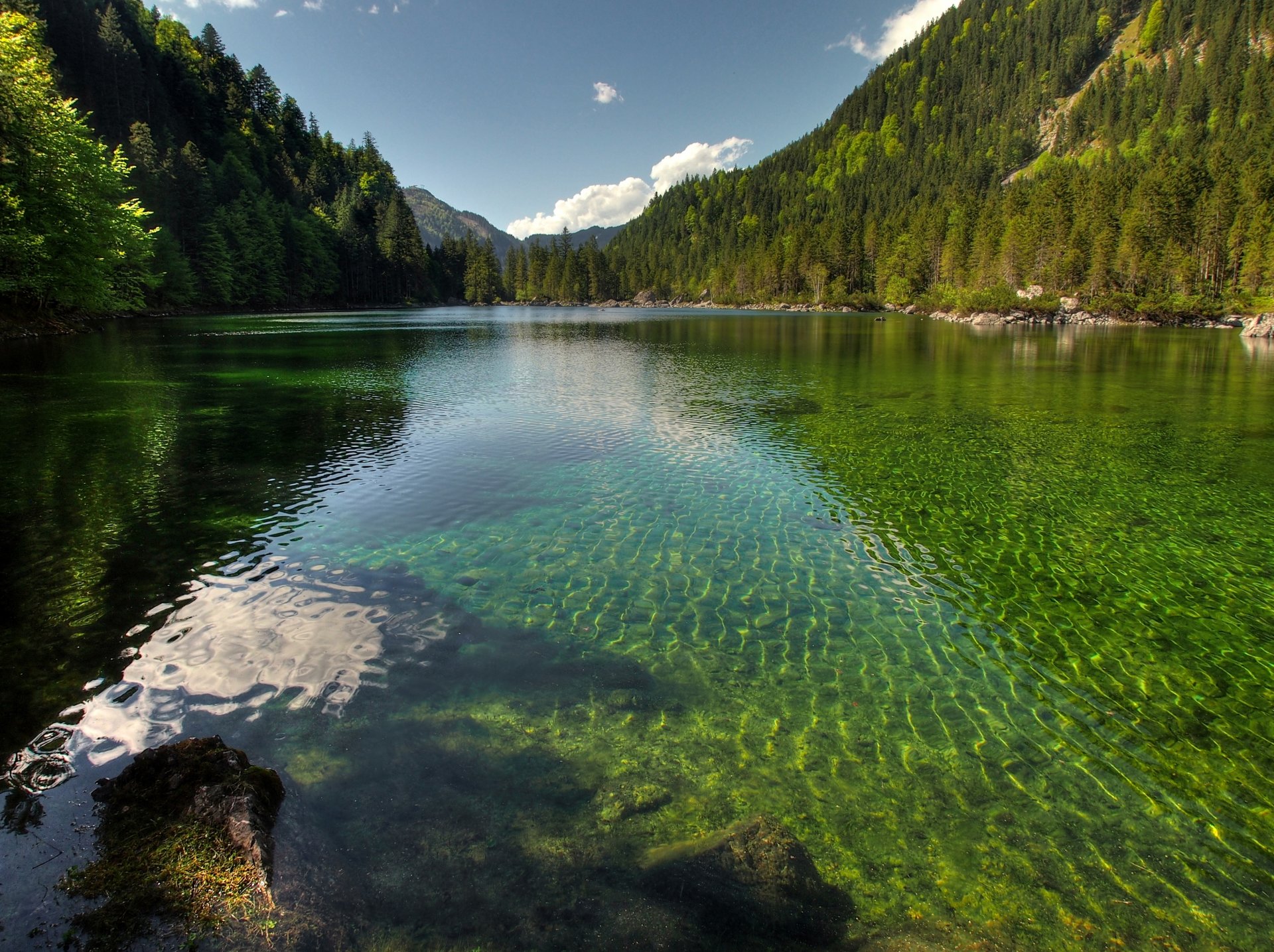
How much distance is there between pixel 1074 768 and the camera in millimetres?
6656

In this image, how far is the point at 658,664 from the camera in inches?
342

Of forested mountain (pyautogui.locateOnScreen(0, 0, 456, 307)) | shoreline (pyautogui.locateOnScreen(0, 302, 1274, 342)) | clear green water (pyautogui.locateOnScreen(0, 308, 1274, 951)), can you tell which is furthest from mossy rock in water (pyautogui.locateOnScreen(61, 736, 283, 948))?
shoreline (pyautogui.locateOnScreen(0, 302, 1274, 342))

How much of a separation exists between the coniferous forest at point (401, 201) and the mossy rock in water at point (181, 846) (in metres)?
50.7

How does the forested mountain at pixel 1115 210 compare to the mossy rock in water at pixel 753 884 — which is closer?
the mossy rock in water at pixel 753 884

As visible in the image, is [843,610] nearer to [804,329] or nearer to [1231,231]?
[804,329]

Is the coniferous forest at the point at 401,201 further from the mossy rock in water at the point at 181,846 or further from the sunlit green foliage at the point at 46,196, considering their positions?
the mossy rock in water at the point at 181,846

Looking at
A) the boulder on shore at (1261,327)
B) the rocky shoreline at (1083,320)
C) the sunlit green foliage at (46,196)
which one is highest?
the sunlit green foliage at (46,196)

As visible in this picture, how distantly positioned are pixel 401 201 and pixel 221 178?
67.8m

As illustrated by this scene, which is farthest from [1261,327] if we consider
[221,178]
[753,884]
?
[221,178]

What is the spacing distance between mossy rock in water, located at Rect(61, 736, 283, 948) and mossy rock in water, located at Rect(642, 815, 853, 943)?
3.16 metres

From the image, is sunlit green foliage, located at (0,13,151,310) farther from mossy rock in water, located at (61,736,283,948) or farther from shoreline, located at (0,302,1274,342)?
mossy rock in water, located at (61,736,283,948)

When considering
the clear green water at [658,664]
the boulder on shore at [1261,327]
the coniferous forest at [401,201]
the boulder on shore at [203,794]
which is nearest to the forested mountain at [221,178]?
the coniferous forest at [401,201]

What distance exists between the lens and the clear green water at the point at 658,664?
17.1 ft

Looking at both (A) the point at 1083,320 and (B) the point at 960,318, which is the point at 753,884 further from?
(B) the point at 960,318
